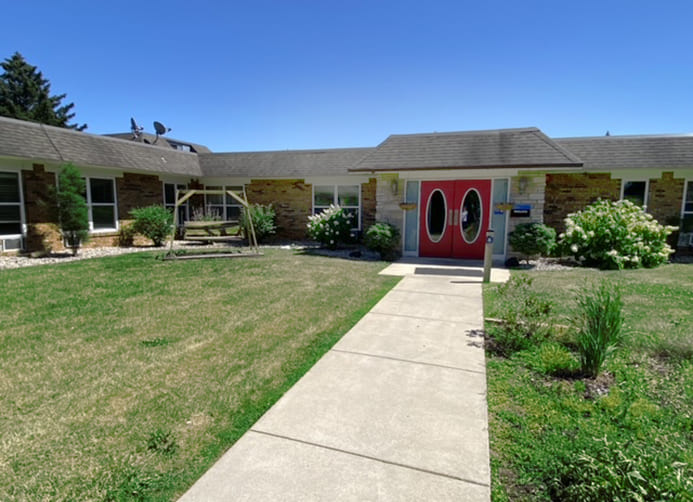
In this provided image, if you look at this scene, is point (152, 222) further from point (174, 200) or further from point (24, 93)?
point (24, 93)

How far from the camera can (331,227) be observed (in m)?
13.2

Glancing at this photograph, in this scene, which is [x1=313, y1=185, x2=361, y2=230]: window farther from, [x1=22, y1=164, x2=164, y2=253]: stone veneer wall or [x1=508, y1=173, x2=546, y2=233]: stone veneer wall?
[x1=22, y1=164, x2=164, y2=253]: stone veneer wall

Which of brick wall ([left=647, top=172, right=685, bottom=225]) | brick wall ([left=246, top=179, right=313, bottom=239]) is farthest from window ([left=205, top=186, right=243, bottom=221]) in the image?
brick wall ([left=647, top=172, right=685, bottom=225])

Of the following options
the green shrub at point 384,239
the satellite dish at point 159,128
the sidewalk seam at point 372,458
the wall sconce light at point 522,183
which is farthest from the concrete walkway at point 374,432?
the satellite dish at point 159,128

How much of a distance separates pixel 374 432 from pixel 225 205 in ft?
52.2

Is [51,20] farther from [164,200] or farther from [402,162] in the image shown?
[402,162]

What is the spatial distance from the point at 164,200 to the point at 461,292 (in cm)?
1350

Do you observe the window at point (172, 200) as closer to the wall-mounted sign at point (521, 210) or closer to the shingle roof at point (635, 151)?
the wall-mounted sign at point (521, 210)

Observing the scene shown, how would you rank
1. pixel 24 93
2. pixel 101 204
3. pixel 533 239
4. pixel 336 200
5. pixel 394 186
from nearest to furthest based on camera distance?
1. pixel 533 239
2. pixel 394 186
3. pixel 101 204
4. pixel 336 200
5. pixel 24 93

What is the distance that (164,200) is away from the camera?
626 inches

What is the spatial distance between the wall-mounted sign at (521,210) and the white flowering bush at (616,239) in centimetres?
124

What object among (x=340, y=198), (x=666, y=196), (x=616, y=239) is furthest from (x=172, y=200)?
(x=666, y=196)

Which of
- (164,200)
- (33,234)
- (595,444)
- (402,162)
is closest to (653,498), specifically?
(595,444)

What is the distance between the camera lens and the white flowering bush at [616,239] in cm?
1026
